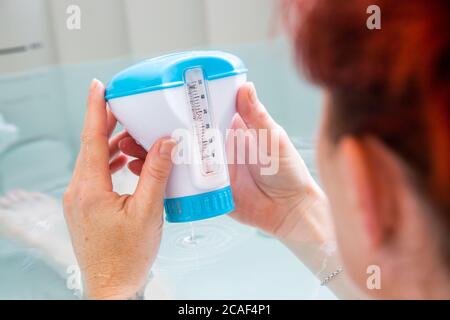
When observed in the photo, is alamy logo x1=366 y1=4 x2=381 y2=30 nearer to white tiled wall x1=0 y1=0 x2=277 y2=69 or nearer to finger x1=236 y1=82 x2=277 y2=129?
finger x1=236 y1=82 x2=277 y2=129

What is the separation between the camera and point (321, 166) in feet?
1.59

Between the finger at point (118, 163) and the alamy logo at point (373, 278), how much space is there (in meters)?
0.42

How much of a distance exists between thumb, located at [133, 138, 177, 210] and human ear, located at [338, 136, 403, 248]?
235 mm

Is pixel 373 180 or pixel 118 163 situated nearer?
pixel 373 180

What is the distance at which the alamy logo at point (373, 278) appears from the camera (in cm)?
48

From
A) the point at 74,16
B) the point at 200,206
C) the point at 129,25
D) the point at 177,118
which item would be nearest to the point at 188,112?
the point at 177,118

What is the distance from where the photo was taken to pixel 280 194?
31.3 inches

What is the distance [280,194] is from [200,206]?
193 mm

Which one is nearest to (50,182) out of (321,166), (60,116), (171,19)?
(60,116)

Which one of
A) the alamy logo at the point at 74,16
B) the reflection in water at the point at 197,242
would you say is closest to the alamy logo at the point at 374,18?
the reflection in water at the point at 197,242

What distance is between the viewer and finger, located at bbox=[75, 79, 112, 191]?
63 cm

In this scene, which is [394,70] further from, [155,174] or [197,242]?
[197,242]

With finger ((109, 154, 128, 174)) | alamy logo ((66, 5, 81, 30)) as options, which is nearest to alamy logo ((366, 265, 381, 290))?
finger ((109, 154, 128, 174))

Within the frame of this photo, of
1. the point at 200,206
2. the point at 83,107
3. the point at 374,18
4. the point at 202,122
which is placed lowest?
the point at 83,107
